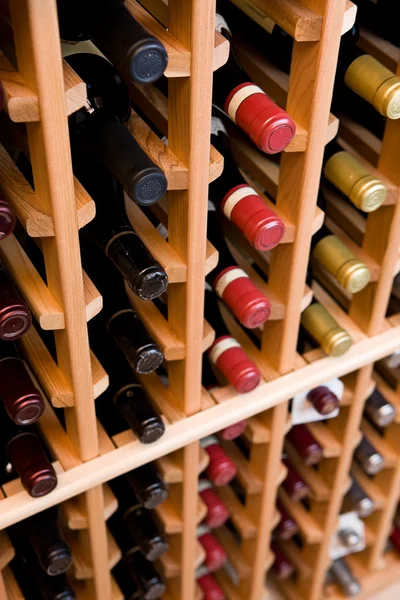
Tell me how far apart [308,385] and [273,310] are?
0.13m

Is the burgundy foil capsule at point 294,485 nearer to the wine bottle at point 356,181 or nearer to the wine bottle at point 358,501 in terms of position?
the wine bottle at point 358,501

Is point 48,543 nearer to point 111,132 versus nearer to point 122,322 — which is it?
point 122,322

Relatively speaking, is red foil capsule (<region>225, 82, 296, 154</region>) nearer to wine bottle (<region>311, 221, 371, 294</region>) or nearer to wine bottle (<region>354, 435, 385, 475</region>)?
wine bottle (<region>311, 221, 371, 294</region>)

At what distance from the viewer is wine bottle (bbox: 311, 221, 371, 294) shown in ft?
2.84

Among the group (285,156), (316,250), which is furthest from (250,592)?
(285,156)

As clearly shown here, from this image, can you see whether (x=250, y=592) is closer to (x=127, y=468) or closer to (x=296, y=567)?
(x=296, y=567)

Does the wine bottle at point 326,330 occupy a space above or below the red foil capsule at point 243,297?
below

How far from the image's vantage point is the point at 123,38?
56 centimetres

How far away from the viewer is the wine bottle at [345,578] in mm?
1312

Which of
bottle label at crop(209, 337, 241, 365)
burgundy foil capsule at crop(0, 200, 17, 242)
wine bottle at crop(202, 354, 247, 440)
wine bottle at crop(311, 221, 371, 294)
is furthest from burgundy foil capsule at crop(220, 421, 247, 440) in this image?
burgundy foil capsule at crop(0, 200, 17, 242)

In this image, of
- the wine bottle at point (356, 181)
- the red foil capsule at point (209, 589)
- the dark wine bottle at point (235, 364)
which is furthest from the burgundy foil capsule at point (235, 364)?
the red foil capsule at point (209, 589)

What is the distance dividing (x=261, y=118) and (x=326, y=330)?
Result: 0.32 meters

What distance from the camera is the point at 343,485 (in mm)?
1141

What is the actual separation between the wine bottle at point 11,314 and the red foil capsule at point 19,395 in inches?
3.1
